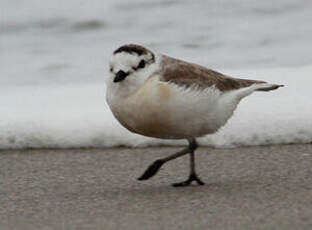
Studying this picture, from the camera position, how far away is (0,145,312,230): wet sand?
13.8ft

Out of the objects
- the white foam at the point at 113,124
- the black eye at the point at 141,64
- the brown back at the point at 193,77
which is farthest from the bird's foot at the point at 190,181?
the white foam at the point at 113,124

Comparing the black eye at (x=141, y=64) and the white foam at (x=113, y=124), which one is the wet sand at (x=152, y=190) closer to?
the white foam at (x=113, y=124)

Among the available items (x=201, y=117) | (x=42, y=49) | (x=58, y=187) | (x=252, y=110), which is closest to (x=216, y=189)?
(x=201, y=117)

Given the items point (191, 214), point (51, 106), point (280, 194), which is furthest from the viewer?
point (51, 106)

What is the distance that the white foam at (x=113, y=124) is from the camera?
5.73m

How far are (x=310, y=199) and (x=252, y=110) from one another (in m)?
1.55

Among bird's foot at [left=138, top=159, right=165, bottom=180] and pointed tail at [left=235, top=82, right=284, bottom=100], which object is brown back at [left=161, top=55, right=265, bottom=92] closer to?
pointed tail at [left=235, top=82, right=284, bottom=100]

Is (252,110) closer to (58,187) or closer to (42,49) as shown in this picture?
(58,187)

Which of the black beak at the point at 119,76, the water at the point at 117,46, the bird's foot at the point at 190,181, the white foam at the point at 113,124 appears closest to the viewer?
the black beak at the point at 119,76

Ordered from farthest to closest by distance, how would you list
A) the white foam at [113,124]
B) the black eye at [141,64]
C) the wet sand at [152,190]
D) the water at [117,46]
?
1. the water at [117,46]
2. the white foam at [113,124]
3. the black eye at [141,64]
4. the wet sand at [152,190]

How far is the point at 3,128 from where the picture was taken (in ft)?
19.4

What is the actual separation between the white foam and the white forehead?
43.2 inches

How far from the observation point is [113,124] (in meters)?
5.96

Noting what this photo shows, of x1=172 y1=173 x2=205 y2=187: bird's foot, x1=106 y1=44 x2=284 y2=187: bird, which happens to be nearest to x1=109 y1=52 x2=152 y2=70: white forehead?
x1=106 y1=44 x2=284 y2=187: bird
